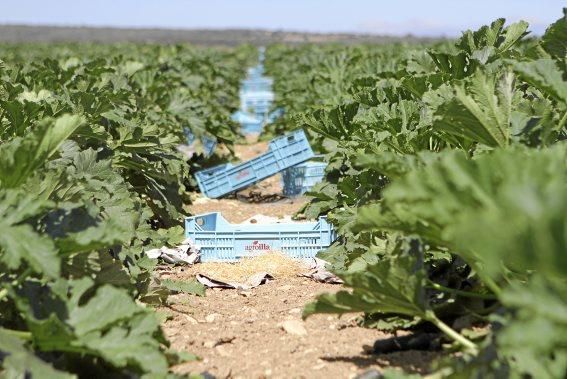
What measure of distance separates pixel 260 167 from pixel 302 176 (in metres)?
0.47

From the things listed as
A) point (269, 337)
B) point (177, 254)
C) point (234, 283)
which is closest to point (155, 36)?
point (177, 254)

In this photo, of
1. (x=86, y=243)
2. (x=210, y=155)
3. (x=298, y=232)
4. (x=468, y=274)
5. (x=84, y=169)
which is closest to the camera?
(x=86, y=243)

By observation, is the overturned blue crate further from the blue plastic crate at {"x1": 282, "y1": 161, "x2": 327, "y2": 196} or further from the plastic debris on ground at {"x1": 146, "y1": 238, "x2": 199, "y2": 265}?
the plastic debris on ground at {"x1": 146, "y1": 238, "x2": 199, "y2": 265}

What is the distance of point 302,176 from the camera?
30.6 ft

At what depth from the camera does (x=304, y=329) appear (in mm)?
4570

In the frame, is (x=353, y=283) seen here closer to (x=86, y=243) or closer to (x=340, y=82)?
(x=86, y=243)

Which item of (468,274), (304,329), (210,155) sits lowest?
(210,155)

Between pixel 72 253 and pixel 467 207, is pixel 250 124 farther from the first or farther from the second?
pixel 467 207

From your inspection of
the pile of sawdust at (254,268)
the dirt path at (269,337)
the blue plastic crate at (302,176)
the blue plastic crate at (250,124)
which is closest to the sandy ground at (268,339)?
the dirt path at (269,337)

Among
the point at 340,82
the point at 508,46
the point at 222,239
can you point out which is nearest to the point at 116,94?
the point at 222,239

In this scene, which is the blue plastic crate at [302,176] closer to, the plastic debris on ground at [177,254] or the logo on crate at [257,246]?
the logo on crate at [257,246]

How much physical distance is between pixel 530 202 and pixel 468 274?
89.4 inches

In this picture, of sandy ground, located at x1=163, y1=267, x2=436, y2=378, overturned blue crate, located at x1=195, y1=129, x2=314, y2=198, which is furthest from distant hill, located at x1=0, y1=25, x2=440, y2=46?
sandy ground, located at x1=163, y1=267, x2=436, y2=378

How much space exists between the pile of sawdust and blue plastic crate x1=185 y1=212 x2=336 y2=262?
0.17 metres
